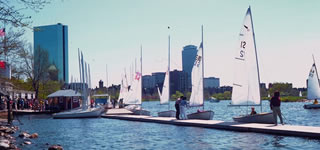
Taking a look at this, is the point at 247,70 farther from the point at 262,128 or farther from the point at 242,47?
the point at 262,128

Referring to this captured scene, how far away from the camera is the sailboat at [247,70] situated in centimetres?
2458

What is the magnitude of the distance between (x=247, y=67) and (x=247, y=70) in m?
0.19

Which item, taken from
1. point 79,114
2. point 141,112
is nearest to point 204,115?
point 141,112

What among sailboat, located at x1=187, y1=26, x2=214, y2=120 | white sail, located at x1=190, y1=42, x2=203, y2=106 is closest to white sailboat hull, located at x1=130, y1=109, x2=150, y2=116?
sailboat, located at x1=187, y1=26, x2=214, y2=120

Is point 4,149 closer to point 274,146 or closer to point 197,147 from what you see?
point 197,147

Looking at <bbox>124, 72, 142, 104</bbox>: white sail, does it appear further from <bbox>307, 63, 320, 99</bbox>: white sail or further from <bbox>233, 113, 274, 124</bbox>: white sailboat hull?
<bbox>307, 63, 320, 99</bbox>: white sail

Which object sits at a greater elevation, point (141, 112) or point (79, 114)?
point (141, 112)

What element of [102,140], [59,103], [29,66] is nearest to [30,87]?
[29,66]

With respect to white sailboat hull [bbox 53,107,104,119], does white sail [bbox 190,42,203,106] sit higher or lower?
higher

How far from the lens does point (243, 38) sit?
80.9ft

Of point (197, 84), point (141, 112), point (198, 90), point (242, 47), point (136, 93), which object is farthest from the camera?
point (136, 93)

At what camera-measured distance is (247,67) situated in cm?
2467

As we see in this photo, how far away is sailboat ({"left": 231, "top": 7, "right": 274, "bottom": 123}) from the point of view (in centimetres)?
2458

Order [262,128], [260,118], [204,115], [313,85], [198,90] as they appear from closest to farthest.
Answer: [262,128]
[260,118]
[204,115]
[198,90]
[313,85]
